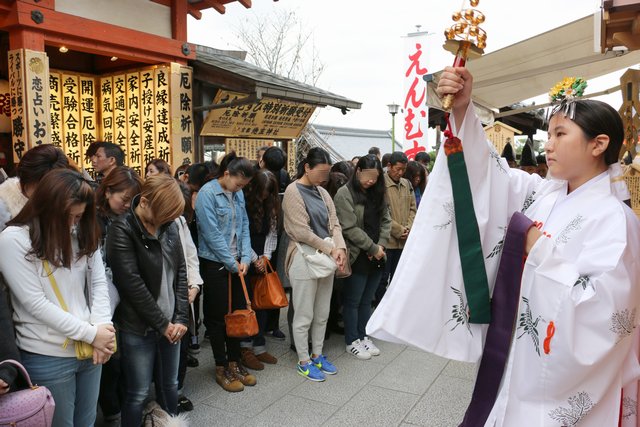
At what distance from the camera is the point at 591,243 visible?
1952 mm

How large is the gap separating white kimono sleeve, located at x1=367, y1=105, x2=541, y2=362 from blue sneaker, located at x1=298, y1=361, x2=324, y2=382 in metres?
2.70

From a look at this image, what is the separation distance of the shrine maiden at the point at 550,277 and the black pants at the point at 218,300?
8.18 feet

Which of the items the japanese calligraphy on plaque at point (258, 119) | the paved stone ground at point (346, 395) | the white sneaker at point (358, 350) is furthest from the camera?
the japanese calligraphy on plaque at point (258, 119)

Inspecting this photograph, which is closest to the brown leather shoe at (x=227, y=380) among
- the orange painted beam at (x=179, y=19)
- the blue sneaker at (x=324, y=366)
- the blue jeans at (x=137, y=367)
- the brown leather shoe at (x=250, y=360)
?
the brown leather shoe at (x=250, y=360)

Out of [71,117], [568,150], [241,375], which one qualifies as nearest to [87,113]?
[71,117]

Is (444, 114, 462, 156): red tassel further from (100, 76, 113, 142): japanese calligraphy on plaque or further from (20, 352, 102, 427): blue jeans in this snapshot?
(100, 76, 113, 142): japanese calligraphy on plaque

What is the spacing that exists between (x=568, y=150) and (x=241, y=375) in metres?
3.49

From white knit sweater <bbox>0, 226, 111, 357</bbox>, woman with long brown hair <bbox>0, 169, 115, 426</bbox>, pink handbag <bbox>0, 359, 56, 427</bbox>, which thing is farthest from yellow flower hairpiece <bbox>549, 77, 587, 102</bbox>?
pink handbag <bbox>0, 359, 56, 427</bbox>

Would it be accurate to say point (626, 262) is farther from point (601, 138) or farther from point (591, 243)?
point (601, 138)

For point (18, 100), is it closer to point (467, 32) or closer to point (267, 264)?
point (267, 264)

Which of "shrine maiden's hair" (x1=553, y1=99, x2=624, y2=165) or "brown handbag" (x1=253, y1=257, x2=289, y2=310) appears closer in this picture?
"shrine maiden's hair" (x1=553, y1=99, x2=624, y2=165)

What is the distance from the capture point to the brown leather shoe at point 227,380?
4.39 metres

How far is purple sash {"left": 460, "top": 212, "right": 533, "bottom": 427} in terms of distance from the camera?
2.10 m

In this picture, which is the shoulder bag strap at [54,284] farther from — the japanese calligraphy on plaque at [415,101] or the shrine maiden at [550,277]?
the japanese calligraphy on plaque at [415,101]
